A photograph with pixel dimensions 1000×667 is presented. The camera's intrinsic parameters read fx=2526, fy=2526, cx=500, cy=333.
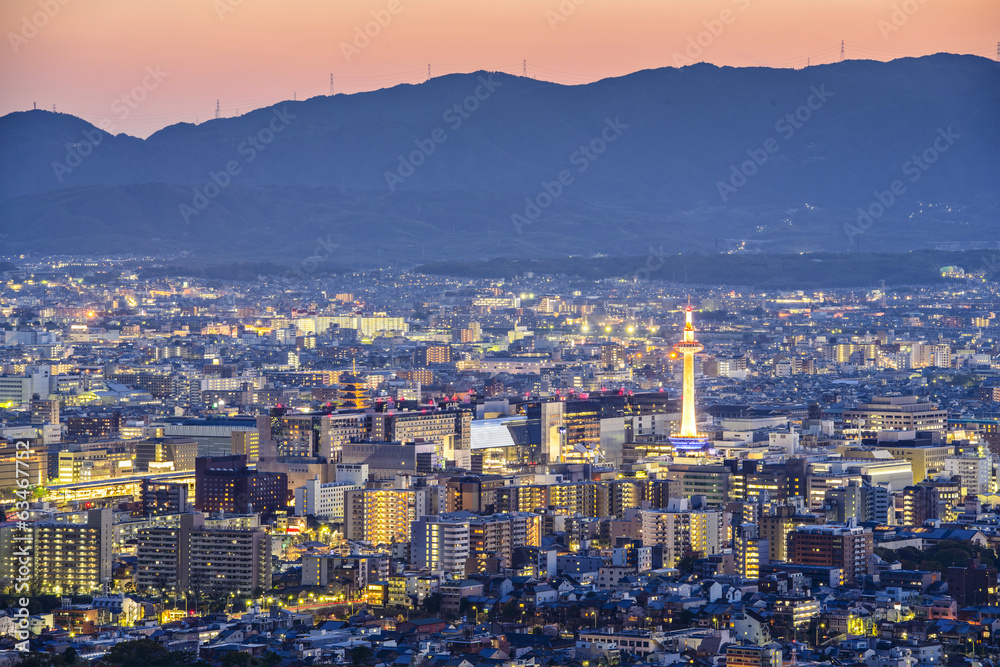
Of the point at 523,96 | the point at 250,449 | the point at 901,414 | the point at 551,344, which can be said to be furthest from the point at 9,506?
the point at 523,96

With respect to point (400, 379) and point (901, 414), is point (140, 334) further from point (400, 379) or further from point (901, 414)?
point (901, 414)

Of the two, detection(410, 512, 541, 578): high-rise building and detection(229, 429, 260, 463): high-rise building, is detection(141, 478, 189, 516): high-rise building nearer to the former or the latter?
detection(410, 512, 541, 578): high-rise building

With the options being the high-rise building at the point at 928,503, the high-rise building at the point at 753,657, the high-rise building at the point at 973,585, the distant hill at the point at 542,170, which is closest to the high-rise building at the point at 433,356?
the high-rise building at the point at 928,503

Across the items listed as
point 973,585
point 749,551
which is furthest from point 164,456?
point 973,585

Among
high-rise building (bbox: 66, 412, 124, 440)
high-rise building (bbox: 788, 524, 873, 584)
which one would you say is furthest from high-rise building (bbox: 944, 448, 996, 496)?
high-rise building (bbox: 66, 412, 124, 440)

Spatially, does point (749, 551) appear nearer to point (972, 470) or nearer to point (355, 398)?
point (972, 470)
